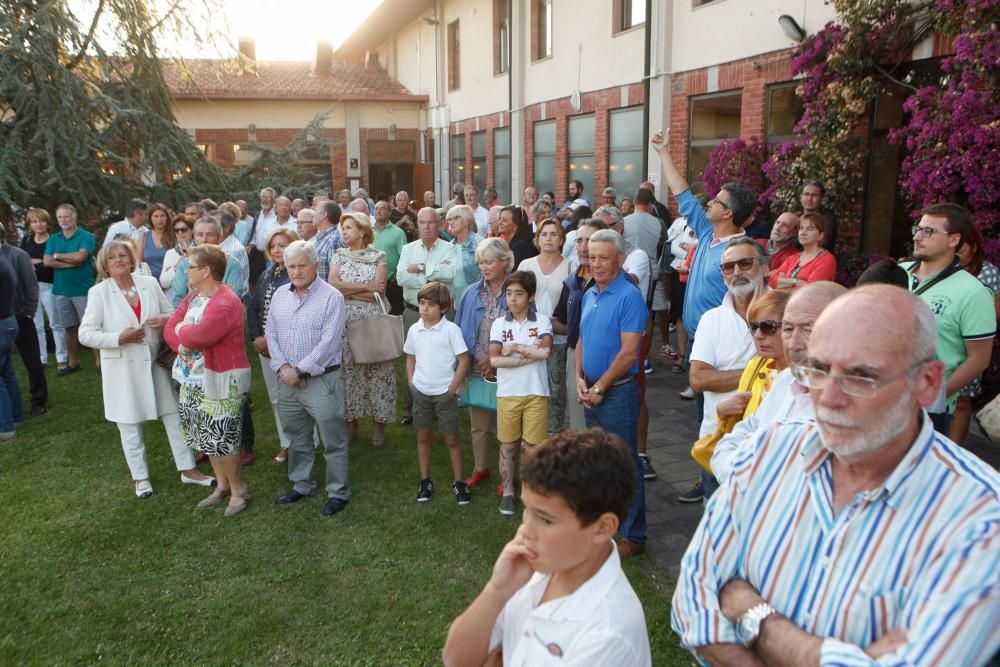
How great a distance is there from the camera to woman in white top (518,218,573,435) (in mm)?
5742

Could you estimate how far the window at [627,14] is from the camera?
1284 centimetres

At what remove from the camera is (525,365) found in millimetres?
4953

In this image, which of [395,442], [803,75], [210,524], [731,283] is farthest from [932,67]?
[210,524]

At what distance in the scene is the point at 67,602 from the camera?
4156 millimetres

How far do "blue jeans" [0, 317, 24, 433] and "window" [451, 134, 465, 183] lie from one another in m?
16.4

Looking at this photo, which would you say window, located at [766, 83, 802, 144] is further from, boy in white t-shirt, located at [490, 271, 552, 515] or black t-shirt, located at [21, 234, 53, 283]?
black t-shirt, located at [21, 234, 53, 283]

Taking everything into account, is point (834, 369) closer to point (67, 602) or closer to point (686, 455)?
point (67, 602)

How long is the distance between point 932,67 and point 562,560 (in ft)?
26.0

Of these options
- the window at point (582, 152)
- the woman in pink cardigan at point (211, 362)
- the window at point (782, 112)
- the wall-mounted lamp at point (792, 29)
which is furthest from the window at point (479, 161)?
the woman in pink cardigan at point (211, 362)

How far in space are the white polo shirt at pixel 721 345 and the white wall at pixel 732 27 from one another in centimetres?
642

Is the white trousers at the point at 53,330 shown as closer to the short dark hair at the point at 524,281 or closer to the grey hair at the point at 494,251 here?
the grey hair at the point at 494,251

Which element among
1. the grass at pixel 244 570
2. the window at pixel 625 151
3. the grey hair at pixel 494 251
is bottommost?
the grass at pixel 244 570

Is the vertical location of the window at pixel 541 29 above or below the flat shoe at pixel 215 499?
above

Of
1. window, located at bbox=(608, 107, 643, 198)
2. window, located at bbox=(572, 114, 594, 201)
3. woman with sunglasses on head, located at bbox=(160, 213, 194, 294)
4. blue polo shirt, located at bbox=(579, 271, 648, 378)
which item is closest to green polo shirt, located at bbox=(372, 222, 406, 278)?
woman with sunglasses on head, located at bbox=(160, 213, 194, 294)
